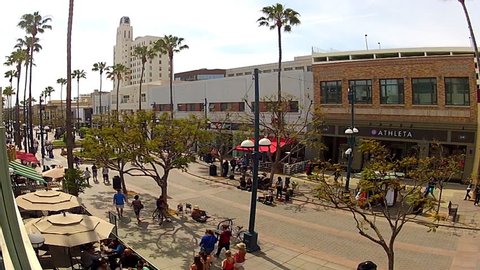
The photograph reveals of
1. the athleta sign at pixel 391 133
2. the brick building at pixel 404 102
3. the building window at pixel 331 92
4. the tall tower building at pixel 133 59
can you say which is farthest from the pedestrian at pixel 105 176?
the tall tower building at pixel 133 59

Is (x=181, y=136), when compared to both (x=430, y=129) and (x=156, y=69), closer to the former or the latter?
(x=430, y=129)

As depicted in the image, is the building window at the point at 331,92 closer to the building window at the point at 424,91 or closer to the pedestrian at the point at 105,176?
the building window at the point at 424,91

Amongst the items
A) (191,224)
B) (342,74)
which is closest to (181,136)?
(191,224)

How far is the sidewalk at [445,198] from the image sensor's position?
18734 mm

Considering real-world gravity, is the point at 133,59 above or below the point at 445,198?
above

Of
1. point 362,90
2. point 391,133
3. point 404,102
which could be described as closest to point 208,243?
point 391,133

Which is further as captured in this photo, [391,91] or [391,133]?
[391,91]

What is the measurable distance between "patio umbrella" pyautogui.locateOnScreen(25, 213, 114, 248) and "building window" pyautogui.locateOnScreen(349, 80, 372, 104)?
26.0 meters

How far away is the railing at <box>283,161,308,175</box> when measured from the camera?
32.8 meters

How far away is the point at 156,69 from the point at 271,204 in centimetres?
12976

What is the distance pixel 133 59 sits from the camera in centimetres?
15738

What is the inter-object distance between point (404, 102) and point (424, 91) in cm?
166

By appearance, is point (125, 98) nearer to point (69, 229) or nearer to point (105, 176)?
point (105, 176)

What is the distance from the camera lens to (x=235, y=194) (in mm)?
25406
